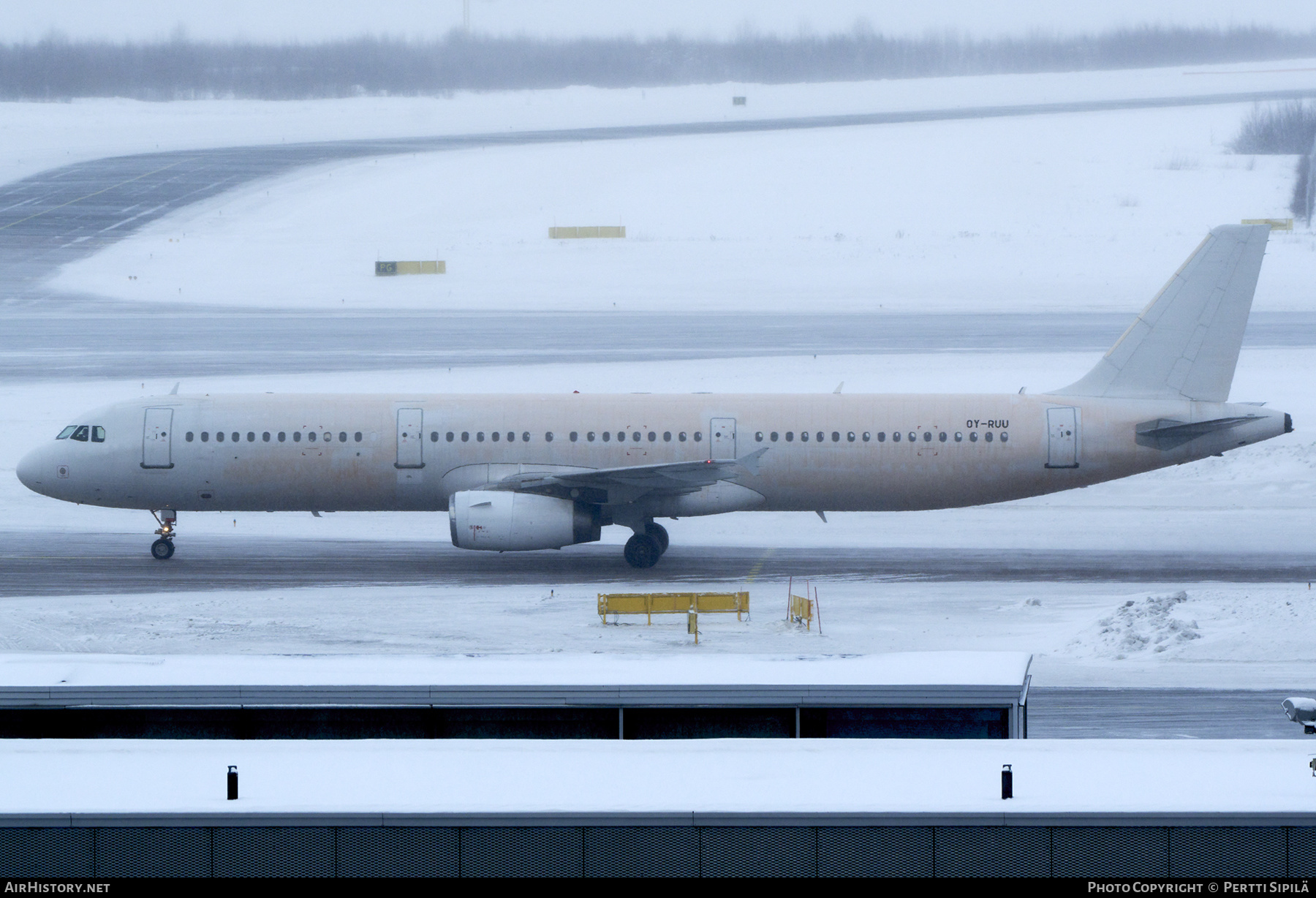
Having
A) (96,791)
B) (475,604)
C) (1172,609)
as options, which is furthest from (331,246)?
(96,791)

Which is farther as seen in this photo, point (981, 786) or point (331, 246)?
point (331, 246)

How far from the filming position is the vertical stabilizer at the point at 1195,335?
37.0 metres

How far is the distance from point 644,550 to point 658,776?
23576 mm

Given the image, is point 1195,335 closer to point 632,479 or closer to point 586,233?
point 632,479

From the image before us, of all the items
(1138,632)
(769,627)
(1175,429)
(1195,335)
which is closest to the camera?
(1138,632)

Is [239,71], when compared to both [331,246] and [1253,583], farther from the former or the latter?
[1253,583]

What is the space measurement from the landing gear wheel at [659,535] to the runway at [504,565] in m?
0.48

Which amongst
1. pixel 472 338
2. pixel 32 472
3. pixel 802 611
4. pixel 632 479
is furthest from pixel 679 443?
pixel 472 338

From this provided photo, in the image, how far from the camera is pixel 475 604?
32562mm

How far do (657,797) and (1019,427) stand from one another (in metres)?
25.7

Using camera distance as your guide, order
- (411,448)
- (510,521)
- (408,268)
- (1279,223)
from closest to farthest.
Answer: (510,521) → (411,448) → (408,268) → (1279,223)

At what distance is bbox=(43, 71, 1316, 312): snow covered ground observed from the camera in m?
76.6

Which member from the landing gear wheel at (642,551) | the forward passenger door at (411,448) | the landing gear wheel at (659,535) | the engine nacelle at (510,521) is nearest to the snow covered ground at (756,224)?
the landing gear wheel at (659,535)

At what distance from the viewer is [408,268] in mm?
81062
